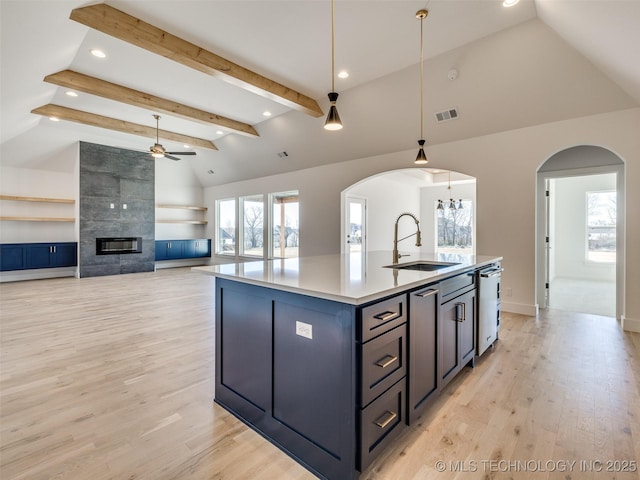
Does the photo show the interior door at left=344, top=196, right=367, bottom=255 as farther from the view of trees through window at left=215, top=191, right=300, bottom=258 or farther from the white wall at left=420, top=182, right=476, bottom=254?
the white wall at left=420, top=182, right=476, bottom=254

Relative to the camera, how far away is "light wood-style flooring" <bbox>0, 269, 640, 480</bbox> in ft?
5.25

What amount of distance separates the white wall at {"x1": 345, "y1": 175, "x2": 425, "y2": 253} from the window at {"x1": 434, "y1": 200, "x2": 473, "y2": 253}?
0.65 meters

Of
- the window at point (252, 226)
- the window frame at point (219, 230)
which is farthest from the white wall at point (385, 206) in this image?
the window frame at point (219, 230)

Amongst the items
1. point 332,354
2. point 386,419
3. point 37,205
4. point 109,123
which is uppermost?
point 109,123

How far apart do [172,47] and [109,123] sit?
3.97 metres

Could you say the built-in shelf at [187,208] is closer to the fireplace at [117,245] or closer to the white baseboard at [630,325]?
the fireplace at [117,245]

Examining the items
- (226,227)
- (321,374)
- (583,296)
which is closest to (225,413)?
(321,374)

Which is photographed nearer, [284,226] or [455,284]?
[455,284]

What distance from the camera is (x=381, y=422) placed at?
1.56 meters

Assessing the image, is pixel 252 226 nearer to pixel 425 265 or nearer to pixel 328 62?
pixel 328 62

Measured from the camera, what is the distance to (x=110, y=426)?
1.93 metres

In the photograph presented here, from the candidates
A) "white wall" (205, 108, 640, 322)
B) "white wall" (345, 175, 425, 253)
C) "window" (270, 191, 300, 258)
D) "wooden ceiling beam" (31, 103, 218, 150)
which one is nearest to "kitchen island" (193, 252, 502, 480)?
"white wall" (205, 108, 640, 322)

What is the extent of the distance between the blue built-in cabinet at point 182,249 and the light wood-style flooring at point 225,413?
17.3ft

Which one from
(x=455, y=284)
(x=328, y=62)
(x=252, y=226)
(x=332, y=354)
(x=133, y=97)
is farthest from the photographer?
(x=252, y=226)
